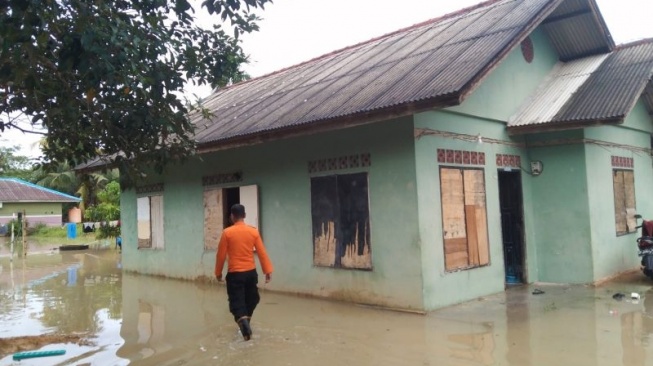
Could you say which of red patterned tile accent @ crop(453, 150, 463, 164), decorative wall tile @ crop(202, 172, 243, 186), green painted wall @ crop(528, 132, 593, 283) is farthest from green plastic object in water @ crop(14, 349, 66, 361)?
green painted wall @ crop(528, 132, 593, 283)

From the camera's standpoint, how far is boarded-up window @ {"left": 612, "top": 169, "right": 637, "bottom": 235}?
32.9ft

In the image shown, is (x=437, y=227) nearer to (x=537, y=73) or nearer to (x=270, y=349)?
(x=270, y=349)

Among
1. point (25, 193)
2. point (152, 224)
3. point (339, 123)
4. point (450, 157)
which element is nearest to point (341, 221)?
point (339, 123)

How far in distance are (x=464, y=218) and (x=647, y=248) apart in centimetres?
365

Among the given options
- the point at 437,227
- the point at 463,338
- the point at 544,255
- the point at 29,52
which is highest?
the point at 29,52

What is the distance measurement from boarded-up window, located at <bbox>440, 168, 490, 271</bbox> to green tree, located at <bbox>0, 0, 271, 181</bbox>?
12.2ft

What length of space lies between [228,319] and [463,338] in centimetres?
343

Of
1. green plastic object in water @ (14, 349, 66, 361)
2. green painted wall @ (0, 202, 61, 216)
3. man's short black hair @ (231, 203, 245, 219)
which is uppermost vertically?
green painted wall @ (0, 202, 61, 216)

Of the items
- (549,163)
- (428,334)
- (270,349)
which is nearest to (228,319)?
(270,349)

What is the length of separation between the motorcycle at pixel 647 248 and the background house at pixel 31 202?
1311 inches

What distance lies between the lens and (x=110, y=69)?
4270mm

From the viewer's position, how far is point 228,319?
762 centimetres

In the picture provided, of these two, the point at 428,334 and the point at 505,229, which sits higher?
the point at 505,229

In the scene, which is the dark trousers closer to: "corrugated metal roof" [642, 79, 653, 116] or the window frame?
the window frame
